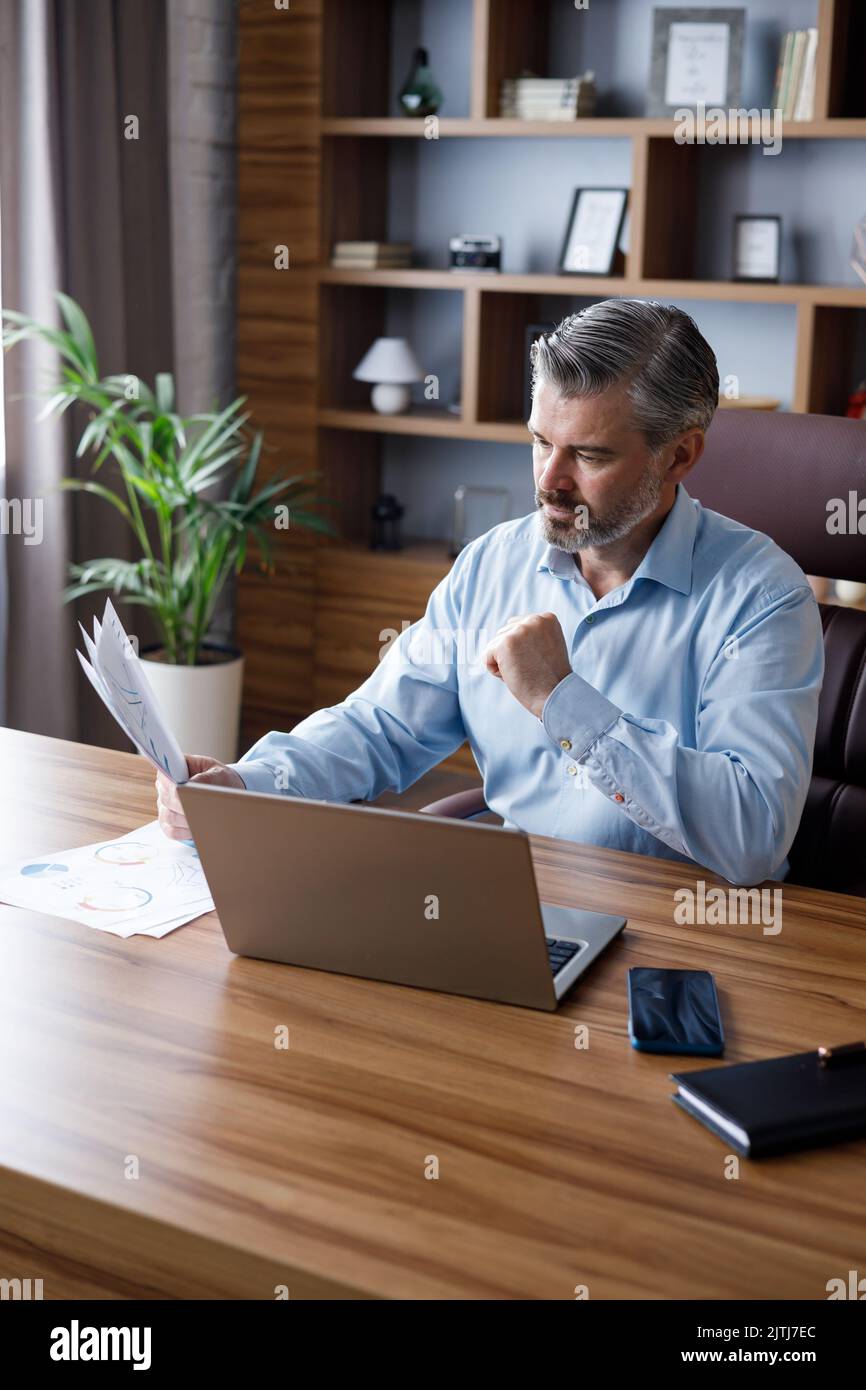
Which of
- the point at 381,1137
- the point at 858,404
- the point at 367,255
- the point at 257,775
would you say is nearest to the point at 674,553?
the point at 257,775

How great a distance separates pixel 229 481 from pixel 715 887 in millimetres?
3057

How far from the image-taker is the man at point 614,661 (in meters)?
1.59

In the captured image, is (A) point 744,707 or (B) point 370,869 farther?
(A) point 744,707

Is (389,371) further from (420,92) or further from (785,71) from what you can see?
(785,71)

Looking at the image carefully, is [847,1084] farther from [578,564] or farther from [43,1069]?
[578,564]

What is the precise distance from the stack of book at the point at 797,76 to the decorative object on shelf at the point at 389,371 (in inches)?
45.2

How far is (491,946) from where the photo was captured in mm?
1260

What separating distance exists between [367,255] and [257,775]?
A: 262cm

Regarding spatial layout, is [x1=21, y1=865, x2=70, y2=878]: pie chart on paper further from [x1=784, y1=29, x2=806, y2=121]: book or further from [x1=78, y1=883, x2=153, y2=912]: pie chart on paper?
[x1=784, y1=29, x2=806, y2=121]: book

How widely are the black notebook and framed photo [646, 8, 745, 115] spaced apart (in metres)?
3.01

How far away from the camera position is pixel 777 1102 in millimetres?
1121

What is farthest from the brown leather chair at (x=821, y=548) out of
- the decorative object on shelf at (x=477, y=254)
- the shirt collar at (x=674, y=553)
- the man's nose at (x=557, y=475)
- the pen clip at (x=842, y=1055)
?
the decorative object on shelf at (x=477, y=254)
